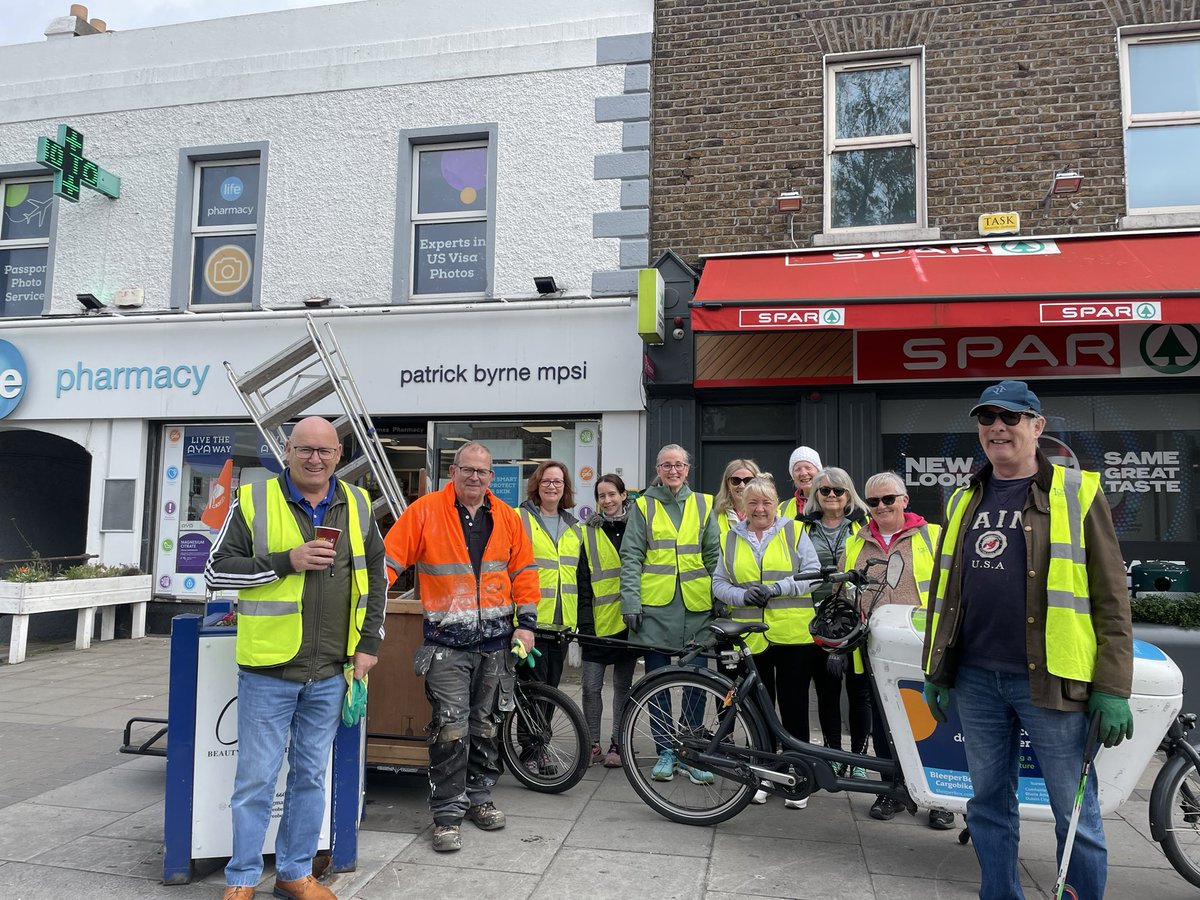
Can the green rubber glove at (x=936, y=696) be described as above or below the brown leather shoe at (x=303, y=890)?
above

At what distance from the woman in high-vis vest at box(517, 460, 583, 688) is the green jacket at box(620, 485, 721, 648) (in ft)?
1.33

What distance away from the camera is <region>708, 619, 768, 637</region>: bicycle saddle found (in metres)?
4.21

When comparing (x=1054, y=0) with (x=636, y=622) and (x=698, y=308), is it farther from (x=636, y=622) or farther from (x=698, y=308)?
(x=636, y=622)

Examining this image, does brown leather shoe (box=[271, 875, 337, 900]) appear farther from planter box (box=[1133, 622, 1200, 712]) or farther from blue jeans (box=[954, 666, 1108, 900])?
planter box (box=[1133, 622, 1200, 712])

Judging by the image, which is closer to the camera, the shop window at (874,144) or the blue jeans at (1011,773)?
the blue jeans at (1011,773)

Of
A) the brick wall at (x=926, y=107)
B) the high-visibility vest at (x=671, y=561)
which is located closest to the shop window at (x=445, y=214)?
the brick wall at (x=926, y=107)

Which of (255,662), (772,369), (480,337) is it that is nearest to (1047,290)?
(772,369)

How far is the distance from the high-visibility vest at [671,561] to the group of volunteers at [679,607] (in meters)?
0.01

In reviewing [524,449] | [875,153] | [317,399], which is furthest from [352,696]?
[875,153]

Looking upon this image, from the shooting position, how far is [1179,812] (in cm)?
351

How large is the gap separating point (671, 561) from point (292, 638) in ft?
7.86

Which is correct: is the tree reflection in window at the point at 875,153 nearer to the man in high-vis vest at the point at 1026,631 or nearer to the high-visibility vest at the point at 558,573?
the high-visibility vest at the point at 558,573

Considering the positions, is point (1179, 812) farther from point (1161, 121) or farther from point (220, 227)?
point (220, 227)

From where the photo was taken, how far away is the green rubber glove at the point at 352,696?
11.1 feet
